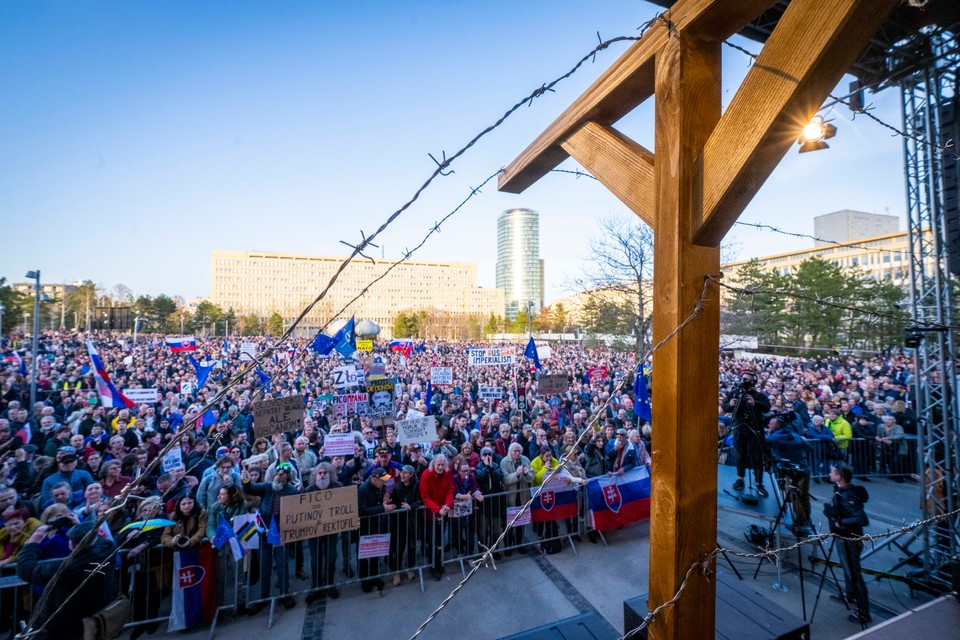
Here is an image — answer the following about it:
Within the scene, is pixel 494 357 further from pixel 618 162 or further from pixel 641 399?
pixel 618 162

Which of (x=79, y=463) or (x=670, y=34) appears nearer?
(x=670, y=34)

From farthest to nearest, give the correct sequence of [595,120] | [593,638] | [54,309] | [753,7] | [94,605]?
[54,309] < [94,605] < [593,638] < [595,120] < [753,7]

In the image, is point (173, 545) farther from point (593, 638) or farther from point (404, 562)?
point (593, 638)

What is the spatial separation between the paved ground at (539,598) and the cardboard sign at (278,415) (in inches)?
118

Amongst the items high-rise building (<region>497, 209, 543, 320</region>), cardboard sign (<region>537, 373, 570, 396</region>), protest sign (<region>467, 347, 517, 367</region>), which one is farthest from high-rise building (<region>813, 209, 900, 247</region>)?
high-rise building (<region>497, 209, 543, 320</region>)

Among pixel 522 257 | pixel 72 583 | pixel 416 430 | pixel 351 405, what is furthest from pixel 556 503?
pixel 522 257

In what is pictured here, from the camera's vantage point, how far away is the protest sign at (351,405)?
10.3m

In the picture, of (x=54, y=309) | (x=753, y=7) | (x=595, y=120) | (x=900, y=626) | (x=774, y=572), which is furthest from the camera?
(x=54, y=309)

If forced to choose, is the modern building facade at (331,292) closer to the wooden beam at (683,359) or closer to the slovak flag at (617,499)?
the slovak flag at (617,499)

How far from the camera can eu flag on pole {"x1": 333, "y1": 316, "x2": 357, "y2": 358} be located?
1342cm

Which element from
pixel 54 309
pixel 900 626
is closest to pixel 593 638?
pixel 900 626

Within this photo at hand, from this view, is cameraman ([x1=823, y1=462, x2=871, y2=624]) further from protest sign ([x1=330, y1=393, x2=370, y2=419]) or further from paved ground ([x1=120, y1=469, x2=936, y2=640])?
protest sign ([x1=330, y1=393, x2=370, y2=419])

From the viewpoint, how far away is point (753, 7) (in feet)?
4.23

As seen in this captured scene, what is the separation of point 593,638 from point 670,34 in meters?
3.27
